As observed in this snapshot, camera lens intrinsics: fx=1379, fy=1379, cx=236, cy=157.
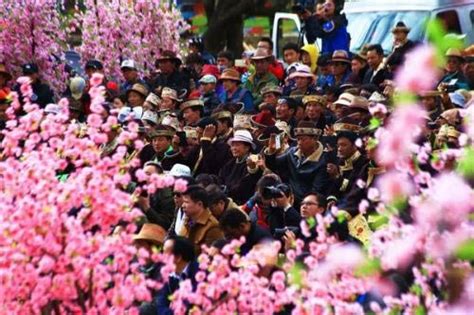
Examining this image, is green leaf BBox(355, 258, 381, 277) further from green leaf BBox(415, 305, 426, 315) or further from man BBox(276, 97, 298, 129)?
man BBox(276, 97, 298, 129)

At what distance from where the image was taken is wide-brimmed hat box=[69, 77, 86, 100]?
53.8 feet

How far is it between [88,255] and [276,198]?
3752mm

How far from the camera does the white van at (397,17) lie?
54.2 feet

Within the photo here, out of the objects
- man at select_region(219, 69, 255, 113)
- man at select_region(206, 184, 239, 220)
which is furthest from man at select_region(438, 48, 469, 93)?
man at select_region(206, 184, 239, 220)

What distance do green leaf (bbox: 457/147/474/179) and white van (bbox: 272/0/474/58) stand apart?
33.5 feet

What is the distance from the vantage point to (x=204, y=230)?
9.71 meters

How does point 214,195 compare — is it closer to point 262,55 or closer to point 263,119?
point 263,119

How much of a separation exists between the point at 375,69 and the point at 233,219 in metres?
5.98

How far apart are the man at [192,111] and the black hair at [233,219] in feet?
15.1

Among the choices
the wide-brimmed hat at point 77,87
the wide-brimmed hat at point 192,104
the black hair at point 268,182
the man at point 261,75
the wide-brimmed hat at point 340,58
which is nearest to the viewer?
the black hair at point 268,182

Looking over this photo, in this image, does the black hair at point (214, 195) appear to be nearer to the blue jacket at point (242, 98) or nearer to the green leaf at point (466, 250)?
the blue jacket at point (242, 98)

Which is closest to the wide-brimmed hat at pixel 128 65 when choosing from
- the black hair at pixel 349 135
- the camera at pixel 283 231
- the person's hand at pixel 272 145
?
the person's hand at pixel 272 145

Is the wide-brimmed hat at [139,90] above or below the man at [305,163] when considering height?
below

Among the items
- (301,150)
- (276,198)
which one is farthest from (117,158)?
(301,150)
